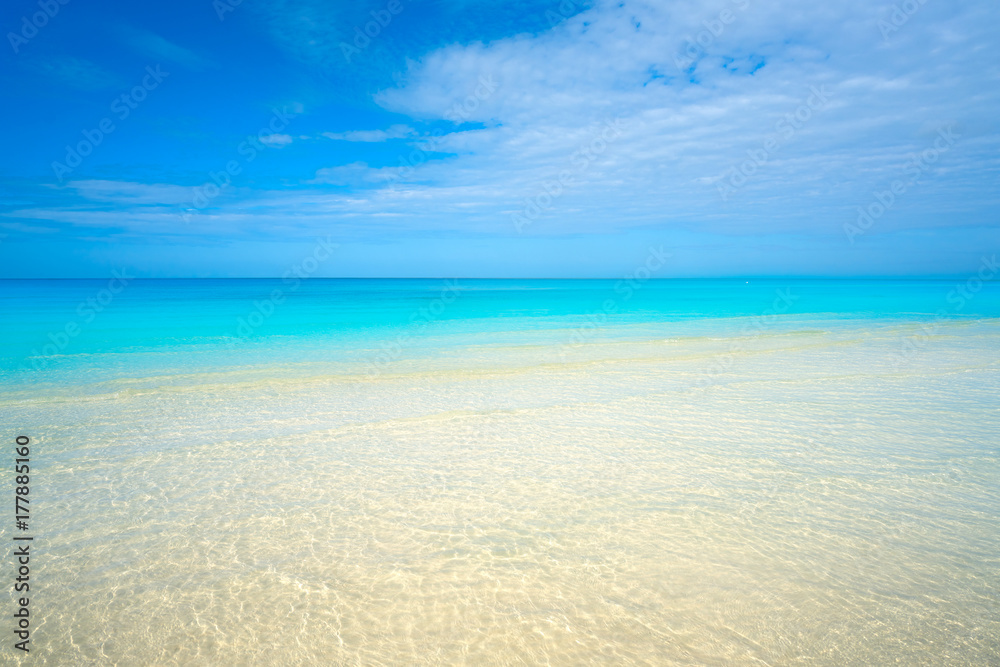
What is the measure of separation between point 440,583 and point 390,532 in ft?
3.01

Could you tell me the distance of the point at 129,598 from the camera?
3.53m

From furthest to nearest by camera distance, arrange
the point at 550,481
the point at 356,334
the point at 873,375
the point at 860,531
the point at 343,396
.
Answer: the point at 356,334
the point at 873,375
the point at 343,396
the point at 550,481
the point at 860,531

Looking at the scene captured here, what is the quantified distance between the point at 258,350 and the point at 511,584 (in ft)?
48.3

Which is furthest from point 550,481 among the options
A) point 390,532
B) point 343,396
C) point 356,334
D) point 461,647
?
point 356,334

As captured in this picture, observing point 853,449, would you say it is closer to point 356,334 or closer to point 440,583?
point 440,583

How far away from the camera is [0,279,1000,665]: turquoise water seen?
10.5ft

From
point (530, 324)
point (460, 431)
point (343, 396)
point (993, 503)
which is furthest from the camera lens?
point (530, 324)

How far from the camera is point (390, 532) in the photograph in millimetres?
4473

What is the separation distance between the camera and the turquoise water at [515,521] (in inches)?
126

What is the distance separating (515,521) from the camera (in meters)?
4.67

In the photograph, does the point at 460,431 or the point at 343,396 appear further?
the point at 343,396

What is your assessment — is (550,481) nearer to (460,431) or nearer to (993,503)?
(460,431)

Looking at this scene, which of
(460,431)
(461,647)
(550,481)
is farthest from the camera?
(460,431)

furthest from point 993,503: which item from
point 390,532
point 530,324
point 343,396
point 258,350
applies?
point 530,324
